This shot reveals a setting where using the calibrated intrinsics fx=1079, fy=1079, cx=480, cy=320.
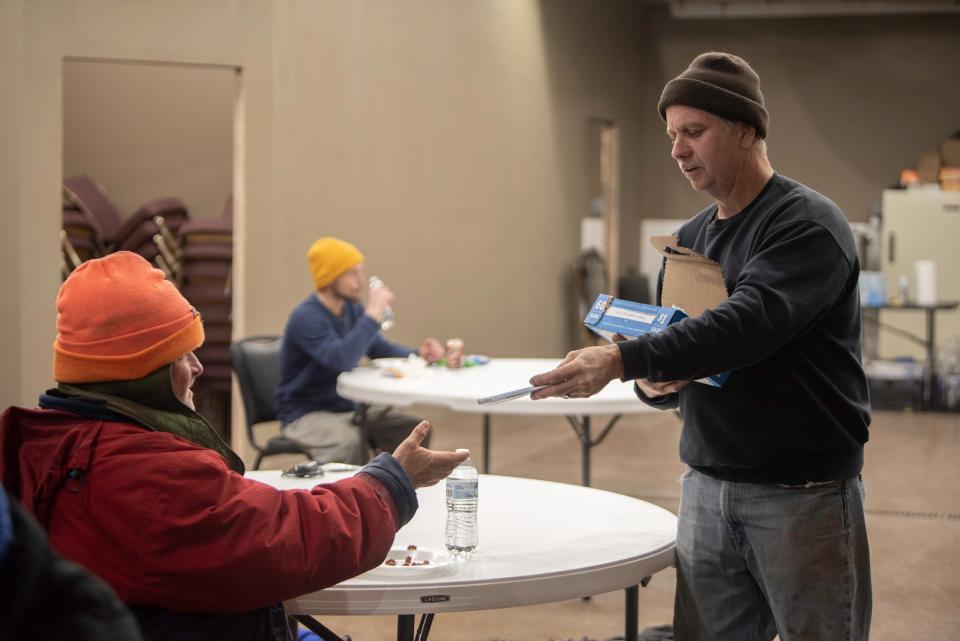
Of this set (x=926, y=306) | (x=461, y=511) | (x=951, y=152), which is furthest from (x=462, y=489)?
(x=951, y=152)

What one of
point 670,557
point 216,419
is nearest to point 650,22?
point 216,419

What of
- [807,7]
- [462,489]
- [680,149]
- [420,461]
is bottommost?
[462,489]

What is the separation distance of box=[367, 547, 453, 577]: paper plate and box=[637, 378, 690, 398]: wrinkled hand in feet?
1.60

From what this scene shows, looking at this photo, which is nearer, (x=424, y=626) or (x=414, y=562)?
(x=414, y=562)

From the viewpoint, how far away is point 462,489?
2146 millimetres

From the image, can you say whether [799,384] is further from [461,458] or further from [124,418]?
[124,418]

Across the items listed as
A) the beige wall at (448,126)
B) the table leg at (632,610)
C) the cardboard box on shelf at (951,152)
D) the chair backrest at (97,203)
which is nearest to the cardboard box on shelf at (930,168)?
the cardboard box on shelf at (951,152)

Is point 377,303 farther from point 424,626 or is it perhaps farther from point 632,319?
point 632,319

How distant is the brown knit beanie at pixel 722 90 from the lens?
1.87 meters

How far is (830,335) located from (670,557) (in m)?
0.55

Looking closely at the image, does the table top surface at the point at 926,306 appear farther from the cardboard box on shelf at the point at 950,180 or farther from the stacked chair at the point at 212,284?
the stacked chair at the point at 212,284

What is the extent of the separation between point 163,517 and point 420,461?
1.52 ft

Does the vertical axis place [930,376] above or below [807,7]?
below

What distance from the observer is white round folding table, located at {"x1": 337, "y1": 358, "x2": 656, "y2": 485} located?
3934mm
